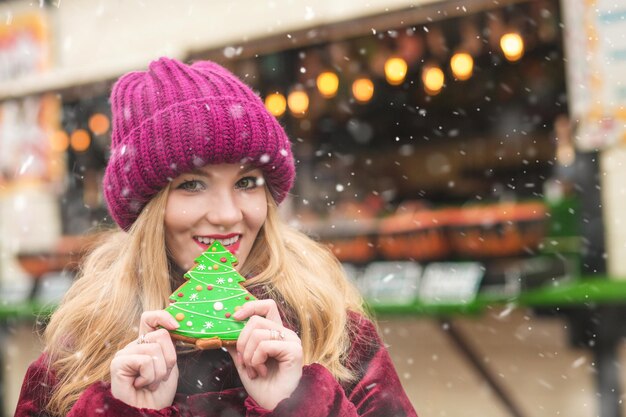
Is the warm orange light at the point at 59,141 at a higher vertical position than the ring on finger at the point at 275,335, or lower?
lower

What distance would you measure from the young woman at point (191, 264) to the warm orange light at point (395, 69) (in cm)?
562

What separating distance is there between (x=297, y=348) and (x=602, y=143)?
4.24 meters

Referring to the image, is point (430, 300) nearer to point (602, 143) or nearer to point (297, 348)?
point (602, 143)

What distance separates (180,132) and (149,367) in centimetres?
52

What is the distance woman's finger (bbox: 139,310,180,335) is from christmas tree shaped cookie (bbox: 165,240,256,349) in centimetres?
2

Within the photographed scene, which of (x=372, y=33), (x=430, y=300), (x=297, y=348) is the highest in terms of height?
(x=372, y=33)

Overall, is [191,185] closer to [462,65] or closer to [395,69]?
[395,69]

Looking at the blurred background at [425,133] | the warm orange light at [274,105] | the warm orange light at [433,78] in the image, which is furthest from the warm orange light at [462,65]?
the warm orange light at [274,105]

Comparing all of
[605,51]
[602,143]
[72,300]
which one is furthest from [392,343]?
[72,300]

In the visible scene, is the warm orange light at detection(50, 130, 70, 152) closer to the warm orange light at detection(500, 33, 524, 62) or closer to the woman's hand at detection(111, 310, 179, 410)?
the warm orange light at detection(500, 33, 524, 62)

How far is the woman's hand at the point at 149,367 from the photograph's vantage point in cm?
143

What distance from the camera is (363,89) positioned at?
26.4ft

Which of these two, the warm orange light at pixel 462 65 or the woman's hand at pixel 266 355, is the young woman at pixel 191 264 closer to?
the woman's hand at pixel 266 355

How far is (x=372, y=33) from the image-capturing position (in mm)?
6414
